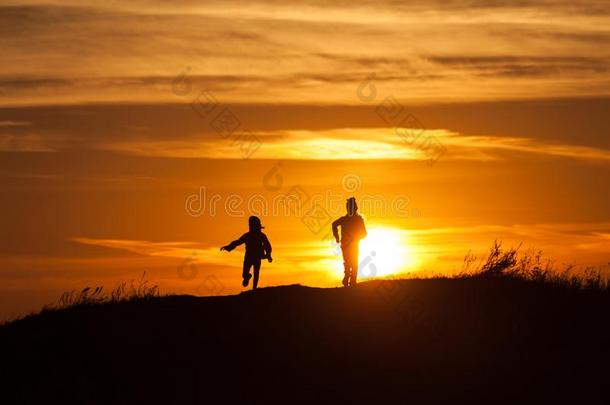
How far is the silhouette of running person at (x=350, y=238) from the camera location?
26000mm

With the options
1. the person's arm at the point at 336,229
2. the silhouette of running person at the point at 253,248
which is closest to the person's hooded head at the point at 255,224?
the silhouette of running person at the point at 253,248

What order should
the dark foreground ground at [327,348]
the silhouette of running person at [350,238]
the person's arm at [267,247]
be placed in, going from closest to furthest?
the dark foreground ground at [327,348] → the silhouette of running person at [350,238] → the person's arm at [267,247]

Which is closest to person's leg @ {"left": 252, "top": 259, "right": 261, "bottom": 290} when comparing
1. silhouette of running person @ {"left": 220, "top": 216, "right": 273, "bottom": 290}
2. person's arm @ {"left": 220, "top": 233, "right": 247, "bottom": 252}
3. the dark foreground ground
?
silhouette of running person @ {"left": 220, "top": 216, "right": 273, "bottom": 290}

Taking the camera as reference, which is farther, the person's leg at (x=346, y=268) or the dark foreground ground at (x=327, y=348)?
the person's leg at (x=346, y=268)

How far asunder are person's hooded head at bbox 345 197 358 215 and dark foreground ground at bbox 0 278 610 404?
242 centimetres

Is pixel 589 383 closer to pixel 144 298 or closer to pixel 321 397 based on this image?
pixel 321 397


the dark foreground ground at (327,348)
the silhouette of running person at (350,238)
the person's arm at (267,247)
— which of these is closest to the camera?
the dark foreground ground at (327,348)

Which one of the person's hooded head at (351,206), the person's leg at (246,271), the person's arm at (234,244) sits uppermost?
the person's hooded head at (351,206)

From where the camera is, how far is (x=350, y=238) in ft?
85.4

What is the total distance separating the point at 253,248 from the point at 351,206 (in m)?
2.80

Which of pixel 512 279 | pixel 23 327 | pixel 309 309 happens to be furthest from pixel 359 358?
pixel 23 327

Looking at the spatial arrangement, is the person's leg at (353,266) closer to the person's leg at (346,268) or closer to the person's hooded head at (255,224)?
the person's leg at (346,268)

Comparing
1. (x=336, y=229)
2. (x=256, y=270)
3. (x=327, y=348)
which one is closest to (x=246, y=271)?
(x=256, y=270)

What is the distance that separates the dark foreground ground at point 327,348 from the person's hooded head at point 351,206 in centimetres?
242
